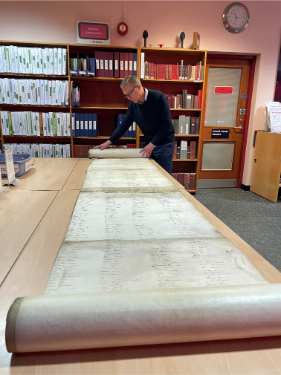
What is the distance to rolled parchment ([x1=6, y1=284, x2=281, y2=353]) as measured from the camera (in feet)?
1.62

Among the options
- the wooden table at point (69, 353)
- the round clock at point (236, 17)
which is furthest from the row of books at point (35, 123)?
the wooden table at point (69, 353)

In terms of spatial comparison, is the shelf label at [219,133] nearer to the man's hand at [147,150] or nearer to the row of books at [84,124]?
the row of books at [84,124]

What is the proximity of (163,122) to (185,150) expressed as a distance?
1.61 metres

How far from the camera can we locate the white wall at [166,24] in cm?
354

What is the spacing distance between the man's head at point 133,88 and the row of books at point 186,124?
5.18ft

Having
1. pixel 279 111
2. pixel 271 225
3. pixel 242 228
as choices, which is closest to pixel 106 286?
pixel 242 228

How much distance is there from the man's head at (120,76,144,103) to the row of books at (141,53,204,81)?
4.73ft

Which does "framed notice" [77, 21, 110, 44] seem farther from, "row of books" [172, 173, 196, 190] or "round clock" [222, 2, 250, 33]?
"row of books" [172, 173, 196, 190]

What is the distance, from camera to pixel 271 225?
3035mm

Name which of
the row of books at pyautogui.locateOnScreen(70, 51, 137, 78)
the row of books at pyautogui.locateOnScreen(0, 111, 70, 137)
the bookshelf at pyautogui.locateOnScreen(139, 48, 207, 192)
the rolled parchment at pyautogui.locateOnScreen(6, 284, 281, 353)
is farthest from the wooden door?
the rolled parchment at pyautogui.locateOnScreen(6, 284, 281, 353)

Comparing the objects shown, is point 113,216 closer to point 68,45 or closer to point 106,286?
point 106,286

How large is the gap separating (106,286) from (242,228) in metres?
2.56

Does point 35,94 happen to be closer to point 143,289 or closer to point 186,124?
point 186,124

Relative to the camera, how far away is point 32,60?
340 cm
